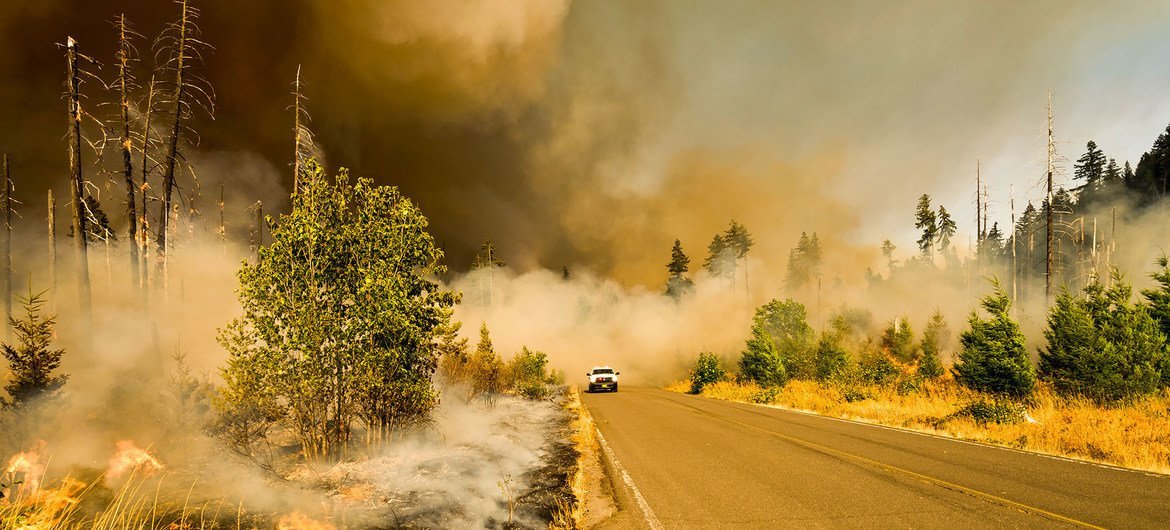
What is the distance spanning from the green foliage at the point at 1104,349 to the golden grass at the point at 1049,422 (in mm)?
639

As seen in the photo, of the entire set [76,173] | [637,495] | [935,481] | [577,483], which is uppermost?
[76,173]

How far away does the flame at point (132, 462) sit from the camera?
8773 mm

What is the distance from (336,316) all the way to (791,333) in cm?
4760

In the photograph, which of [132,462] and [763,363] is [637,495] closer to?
Answer: [132,462]

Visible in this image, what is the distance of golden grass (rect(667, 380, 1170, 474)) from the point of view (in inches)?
333

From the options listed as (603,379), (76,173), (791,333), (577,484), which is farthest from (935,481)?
(791,333)

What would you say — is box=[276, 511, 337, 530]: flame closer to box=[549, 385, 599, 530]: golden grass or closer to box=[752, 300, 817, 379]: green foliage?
box=[549, 385, 599, 530]: golden grass

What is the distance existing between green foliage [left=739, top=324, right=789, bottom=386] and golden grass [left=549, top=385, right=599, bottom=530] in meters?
19.0

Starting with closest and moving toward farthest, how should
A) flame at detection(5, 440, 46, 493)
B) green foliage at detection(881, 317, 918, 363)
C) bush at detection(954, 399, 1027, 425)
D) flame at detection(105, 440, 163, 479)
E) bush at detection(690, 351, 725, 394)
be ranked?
flame at detection(5, 440, 46, 493)
flame at detection(105, 440, 163, 479)
bush at detection(954, 399, 1027, 425)
bush at detection(690, 351, 725, 394)
green foliage at detection(881, 317, 918, 363)

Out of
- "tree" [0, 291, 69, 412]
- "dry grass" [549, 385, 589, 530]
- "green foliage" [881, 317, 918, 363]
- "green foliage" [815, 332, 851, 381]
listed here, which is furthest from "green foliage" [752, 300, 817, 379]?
"tree" [0, 291, 69, 412]

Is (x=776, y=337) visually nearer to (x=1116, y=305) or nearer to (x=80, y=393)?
(x=1116, y=305)

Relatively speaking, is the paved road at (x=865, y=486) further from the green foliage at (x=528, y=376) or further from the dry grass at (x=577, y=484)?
the green foliage at (x=528, y=376)

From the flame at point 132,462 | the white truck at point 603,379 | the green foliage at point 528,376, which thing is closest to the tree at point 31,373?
the flame at point 132,462

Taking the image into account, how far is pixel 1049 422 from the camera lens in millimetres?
11398
